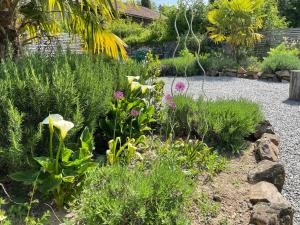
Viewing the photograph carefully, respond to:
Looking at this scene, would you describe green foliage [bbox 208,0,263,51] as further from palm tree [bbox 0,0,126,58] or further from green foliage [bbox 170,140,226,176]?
green foliage [bbox 170,140,226,176]

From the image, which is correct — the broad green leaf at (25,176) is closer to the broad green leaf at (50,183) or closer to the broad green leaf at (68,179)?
the broad green leaf at (50,183)

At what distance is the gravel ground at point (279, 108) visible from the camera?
12.4 feet

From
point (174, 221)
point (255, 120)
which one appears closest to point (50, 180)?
point (174, 221)

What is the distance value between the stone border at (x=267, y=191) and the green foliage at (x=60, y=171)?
4.27ft

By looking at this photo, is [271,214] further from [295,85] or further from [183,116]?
[295,85]

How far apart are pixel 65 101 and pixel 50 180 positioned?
2.14 feet

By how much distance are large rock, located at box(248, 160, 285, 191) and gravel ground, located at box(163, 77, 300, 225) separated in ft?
0.86

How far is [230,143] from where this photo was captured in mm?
4047

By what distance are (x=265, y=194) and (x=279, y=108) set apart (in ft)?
14.3

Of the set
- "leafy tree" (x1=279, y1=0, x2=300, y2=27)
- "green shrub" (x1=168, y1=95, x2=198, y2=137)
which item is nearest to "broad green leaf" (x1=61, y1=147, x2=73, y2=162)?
"green shrub" (x1=168, y1=95, x2=198, y2=137)

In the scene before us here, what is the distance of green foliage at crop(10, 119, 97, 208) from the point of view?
2.33m

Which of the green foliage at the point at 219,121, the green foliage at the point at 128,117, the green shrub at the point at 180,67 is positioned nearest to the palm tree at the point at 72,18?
the green foliage at the point at 128,117

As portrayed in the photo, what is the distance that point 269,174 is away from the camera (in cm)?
333

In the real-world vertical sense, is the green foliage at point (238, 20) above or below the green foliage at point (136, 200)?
above
